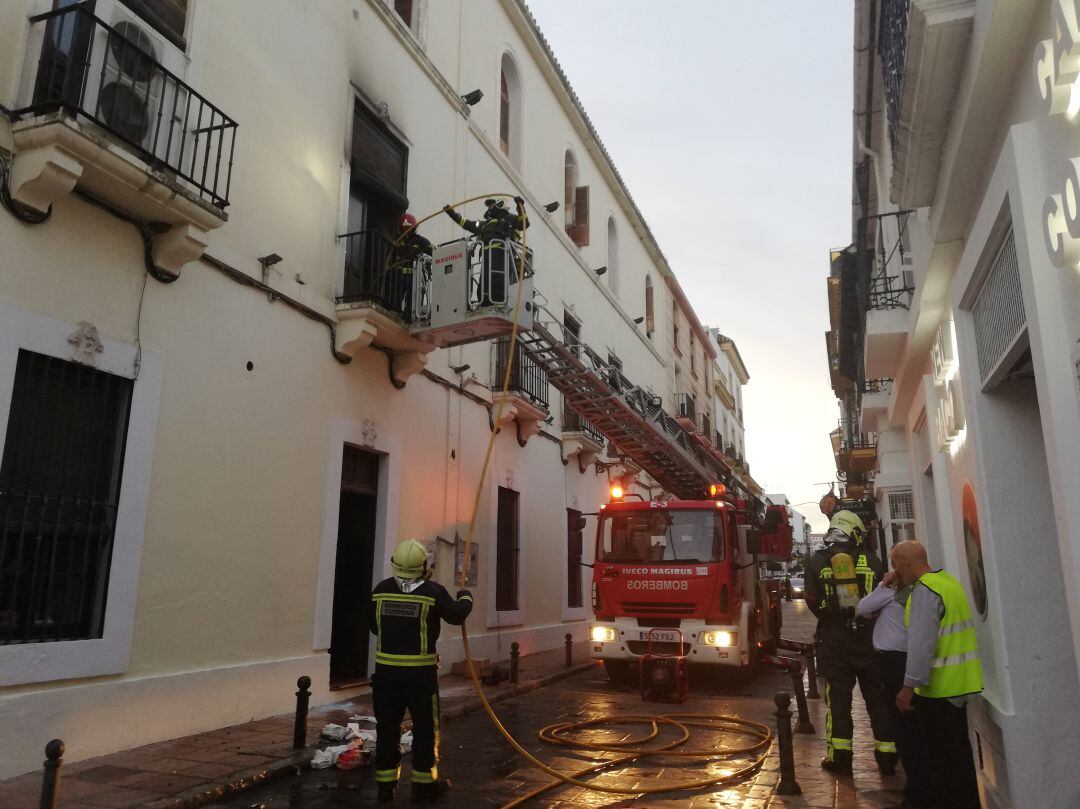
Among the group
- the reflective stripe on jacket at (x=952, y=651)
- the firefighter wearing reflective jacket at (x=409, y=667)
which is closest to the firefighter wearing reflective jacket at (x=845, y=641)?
the reflective stripe on jacket at (x=952, y=651)

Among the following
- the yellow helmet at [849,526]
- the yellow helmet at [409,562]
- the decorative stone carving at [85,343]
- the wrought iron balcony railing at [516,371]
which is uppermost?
the wrought iron balcony railing at [516,371]

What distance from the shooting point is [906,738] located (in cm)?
513

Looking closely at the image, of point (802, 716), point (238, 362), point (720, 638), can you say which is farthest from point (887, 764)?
point (238, 362)

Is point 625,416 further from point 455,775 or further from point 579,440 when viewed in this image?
point 455,775

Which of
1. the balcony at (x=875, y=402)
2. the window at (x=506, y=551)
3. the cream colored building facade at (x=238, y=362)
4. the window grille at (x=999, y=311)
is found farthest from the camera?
the window at (x=506, y=551)

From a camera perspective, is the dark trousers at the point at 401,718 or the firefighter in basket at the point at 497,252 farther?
the firefighter in basket at the point at 497,252

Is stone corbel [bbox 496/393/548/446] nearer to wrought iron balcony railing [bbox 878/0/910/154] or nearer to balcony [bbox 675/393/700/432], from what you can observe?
wrought iron balcony railing [bbox 878/0/910/154]

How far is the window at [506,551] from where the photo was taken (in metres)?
13.7

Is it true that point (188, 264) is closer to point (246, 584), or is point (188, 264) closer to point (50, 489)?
point (50, 489)

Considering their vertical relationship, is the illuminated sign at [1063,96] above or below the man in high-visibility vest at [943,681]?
above

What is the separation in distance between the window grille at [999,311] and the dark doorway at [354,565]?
7131mm

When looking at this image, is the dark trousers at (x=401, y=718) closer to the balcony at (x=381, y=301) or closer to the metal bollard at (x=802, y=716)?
the metal bollard at (x=802, y=716)

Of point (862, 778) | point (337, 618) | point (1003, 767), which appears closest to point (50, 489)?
point (337, 618)

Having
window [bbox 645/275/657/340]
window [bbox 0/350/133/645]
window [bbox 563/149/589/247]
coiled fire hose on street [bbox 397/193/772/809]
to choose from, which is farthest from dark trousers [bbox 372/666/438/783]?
window [bbox 645/275/657/340]
